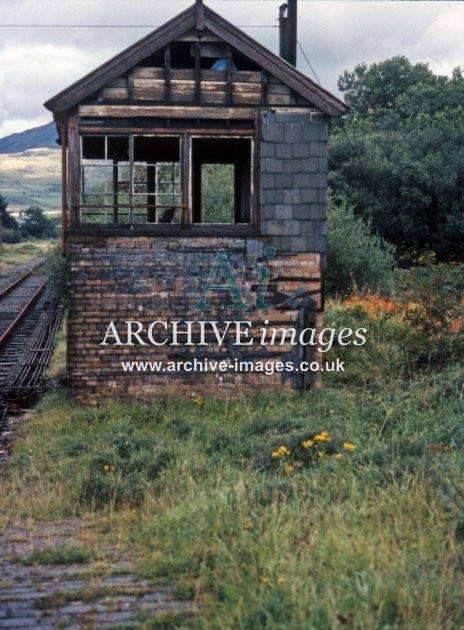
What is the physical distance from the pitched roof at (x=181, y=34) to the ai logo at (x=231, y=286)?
2239 mm

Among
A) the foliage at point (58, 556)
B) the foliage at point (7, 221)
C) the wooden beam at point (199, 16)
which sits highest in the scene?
the wooden beam at point (199, 16)

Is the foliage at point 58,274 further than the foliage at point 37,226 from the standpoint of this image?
No

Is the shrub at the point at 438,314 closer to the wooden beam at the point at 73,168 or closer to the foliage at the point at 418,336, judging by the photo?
the foliage at the point at 418,336

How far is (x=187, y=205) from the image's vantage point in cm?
1167

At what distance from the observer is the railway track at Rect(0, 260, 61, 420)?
13344mm

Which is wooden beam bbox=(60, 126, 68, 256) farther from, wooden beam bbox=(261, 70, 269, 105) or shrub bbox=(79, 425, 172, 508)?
shrub bbox=(79, 425, 172, 508)

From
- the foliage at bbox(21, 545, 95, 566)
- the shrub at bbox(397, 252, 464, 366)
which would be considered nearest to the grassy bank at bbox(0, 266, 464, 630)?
the foliage at bbox(21, 545, 95, 566)

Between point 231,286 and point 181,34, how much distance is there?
3.52 m

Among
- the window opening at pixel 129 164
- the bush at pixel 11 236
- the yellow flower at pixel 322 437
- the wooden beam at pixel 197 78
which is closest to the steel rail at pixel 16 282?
the window opening at pixel 129 164

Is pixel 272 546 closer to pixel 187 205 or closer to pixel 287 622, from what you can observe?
pixel 287 622

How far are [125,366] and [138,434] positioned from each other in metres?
2.58

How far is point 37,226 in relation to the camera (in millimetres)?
77375

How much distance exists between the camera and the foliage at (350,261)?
67.6 ft

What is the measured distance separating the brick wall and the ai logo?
58mm
